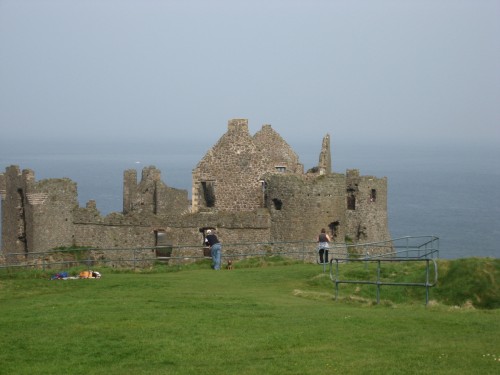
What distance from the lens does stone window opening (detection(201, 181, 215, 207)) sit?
48.7 metres

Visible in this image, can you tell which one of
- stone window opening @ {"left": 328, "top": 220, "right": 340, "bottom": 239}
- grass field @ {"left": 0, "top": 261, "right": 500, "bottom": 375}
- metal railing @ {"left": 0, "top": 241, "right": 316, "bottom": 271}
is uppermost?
stone window opening @ {"left": 328, "top": 220, "right": 340, "bottom": 239}

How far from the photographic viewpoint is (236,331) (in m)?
23.3

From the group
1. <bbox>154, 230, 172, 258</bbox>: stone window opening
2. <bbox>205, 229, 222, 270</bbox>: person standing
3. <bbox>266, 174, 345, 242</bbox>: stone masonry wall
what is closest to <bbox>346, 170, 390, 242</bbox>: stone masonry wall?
<bbox>266, 174, 345, 242</bbox>: stone masonry wall

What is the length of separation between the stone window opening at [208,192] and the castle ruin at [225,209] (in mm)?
44

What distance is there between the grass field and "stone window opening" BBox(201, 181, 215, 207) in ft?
58.0

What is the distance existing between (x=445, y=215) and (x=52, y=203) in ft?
312

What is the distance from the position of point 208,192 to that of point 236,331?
26.0 meters

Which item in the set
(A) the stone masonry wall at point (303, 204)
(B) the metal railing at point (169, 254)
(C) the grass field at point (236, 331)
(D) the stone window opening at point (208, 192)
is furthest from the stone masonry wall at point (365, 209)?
(C) the grass field at point (236, 331)

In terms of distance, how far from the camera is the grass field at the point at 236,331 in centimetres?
2047

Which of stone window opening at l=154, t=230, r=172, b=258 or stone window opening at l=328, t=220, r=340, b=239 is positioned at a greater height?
stone window opening at l=328, t=220, r=340, b=239

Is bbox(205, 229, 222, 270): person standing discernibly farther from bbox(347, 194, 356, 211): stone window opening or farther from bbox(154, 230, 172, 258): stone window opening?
bbox(347, 194, 356, 211): stone window opening

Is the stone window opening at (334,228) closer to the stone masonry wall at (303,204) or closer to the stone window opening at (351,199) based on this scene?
the stone masonry wall at (303,204)

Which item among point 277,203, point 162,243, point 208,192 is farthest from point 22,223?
point 277,203

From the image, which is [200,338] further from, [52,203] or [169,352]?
[52,203]
